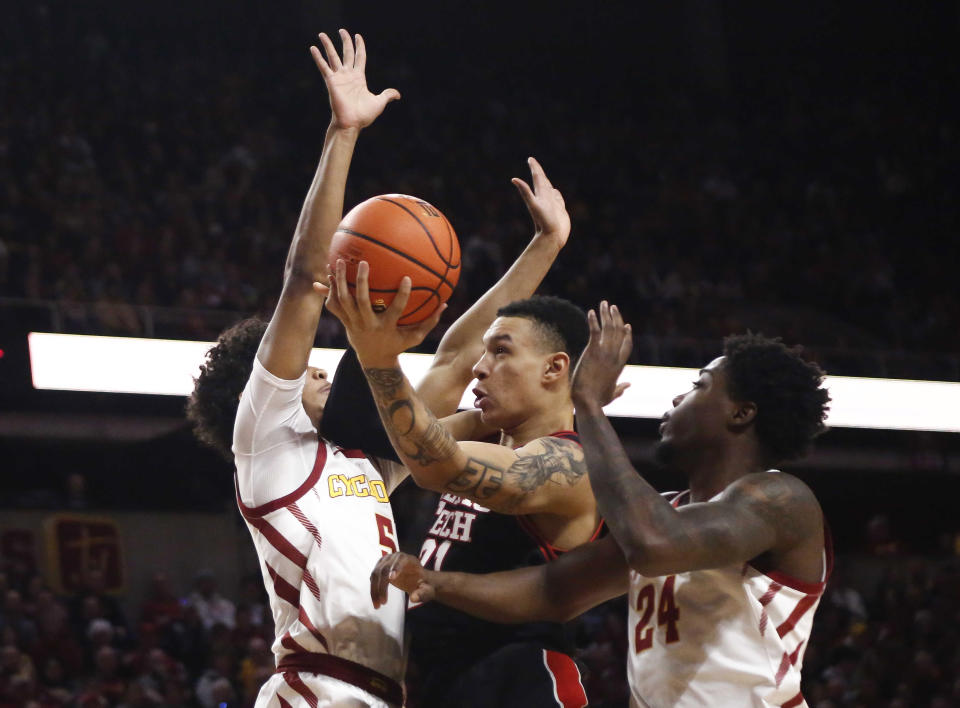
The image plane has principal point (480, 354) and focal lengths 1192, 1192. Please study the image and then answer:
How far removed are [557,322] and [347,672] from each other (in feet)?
3.85

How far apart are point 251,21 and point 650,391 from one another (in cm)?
1099

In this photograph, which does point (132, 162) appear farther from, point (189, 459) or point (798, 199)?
point (798, 199)

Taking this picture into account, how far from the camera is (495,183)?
1622cm

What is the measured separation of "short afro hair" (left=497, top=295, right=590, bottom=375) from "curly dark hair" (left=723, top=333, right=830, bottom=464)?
0.49 m

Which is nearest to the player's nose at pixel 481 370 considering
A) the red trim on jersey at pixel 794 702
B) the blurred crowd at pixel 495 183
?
the red trim on jersey at pixel 794 702

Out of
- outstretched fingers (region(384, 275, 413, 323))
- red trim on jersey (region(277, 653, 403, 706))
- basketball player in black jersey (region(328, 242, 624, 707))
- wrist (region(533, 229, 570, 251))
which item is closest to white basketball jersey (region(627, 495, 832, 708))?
basketball player in black jersey (region(328, 242, 624, 707))

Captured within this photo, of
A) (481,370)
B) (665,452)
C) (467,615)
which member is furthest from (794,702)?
(481,370)

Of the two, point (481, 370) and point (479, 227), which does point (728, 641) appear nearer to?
point (481, 370)

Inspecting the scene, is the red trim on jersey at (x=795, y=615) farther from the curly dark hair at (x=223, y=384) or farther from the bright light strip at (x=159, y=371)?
the bright light strip at (x=159, y=371)

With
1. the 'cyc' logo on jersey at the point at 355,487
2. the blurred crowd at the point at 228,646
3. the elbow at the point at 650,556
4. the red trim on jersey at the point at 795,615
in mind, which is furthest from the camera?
the blurred crowd at the point at 228,646

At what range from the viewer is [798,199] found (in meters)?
17.1

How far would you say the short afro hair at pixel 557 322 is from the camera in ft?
11.6

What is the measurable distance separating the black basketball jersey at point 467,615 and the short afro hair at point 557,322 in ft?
A: 0.89

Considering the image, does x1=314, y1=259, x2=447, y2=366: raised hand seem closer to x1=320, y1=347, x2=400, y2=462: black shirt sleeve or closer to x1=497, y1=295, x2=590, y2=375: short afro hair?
x1=320, y1=347, x2=400, y2=462: black shirt sleeve
